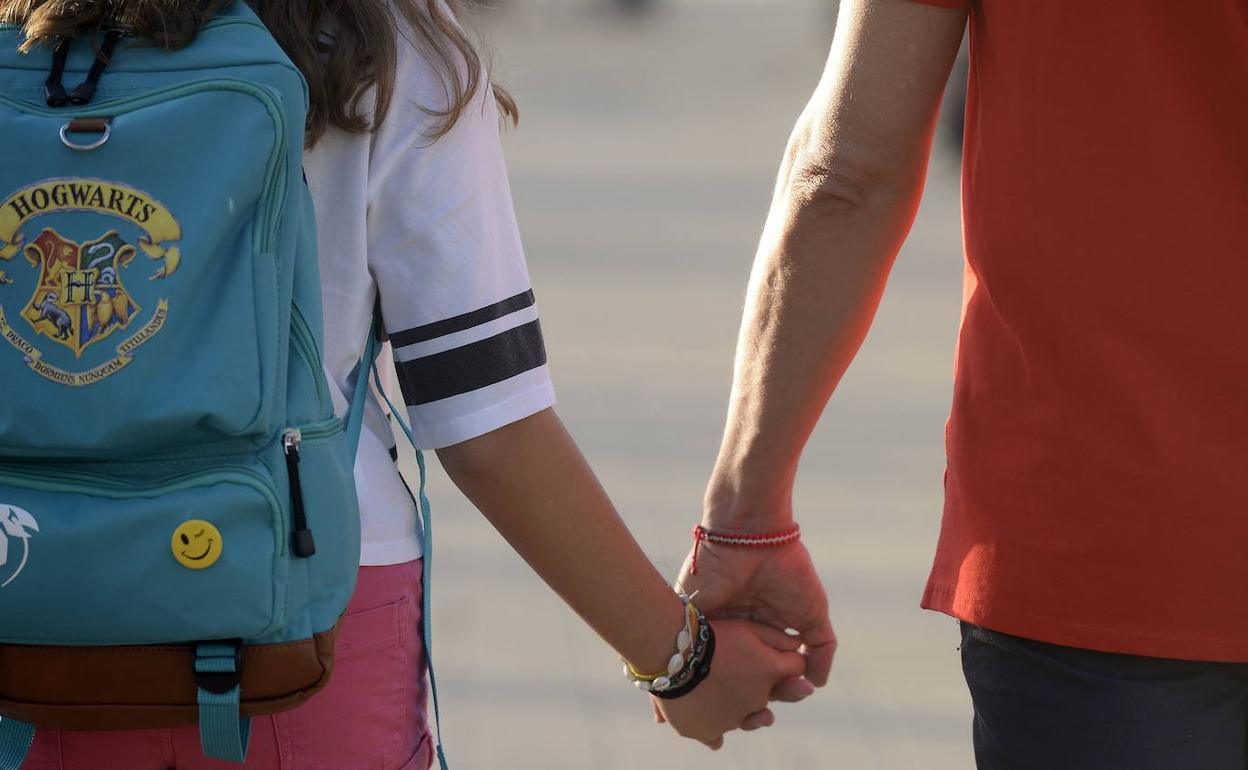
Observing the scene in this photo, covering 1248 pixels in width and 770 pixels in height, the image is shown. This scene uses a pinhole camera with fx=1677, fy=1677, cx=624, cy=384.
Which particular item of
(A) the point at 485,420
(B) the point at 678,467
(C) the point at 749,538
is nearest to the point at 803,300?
(C) the point at 749,538

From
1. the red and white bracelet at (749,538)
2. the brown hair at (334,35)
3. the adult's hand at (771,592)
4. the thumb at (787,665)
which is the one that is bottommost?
the thumb at (787,665)

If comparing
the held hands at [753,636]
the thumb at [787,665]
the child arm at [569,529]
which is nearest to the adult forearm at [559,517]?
the child arm at [569,529]

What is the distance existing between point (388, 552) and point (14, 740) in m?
0.44

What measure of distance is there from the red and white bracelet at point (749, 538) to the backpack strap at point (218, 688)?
0.81m

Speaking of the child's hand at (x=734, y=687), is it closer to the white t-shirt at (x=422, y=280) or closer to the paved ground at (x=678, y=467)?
the white t-shirt at (x=422, y=280)

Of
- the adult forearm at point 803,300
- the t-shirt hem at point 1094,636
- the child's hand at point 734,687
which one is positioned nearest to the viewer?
the t-shirt hem at point 1094,636

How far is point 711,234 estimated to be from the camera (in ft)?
33.9

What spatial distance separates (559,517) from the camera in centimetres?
194

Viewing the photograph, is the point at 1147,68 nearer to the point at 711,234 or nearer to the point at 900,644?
the point at 900,644

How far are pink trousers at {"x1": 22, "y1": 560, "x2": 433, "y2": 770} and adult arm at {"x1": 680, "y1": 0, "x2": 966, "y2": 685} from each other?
1.74 ft

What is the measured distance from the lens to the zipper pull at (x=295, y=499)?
1.68 meters

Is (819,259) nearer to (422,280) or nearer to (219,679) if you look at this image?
(422,280)

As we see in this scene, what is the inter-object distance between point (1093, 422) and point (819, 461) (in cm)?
437

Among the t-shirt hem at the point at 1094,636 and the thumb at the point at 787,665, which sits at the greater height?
the t-shirt hem at the point at 1094,636
